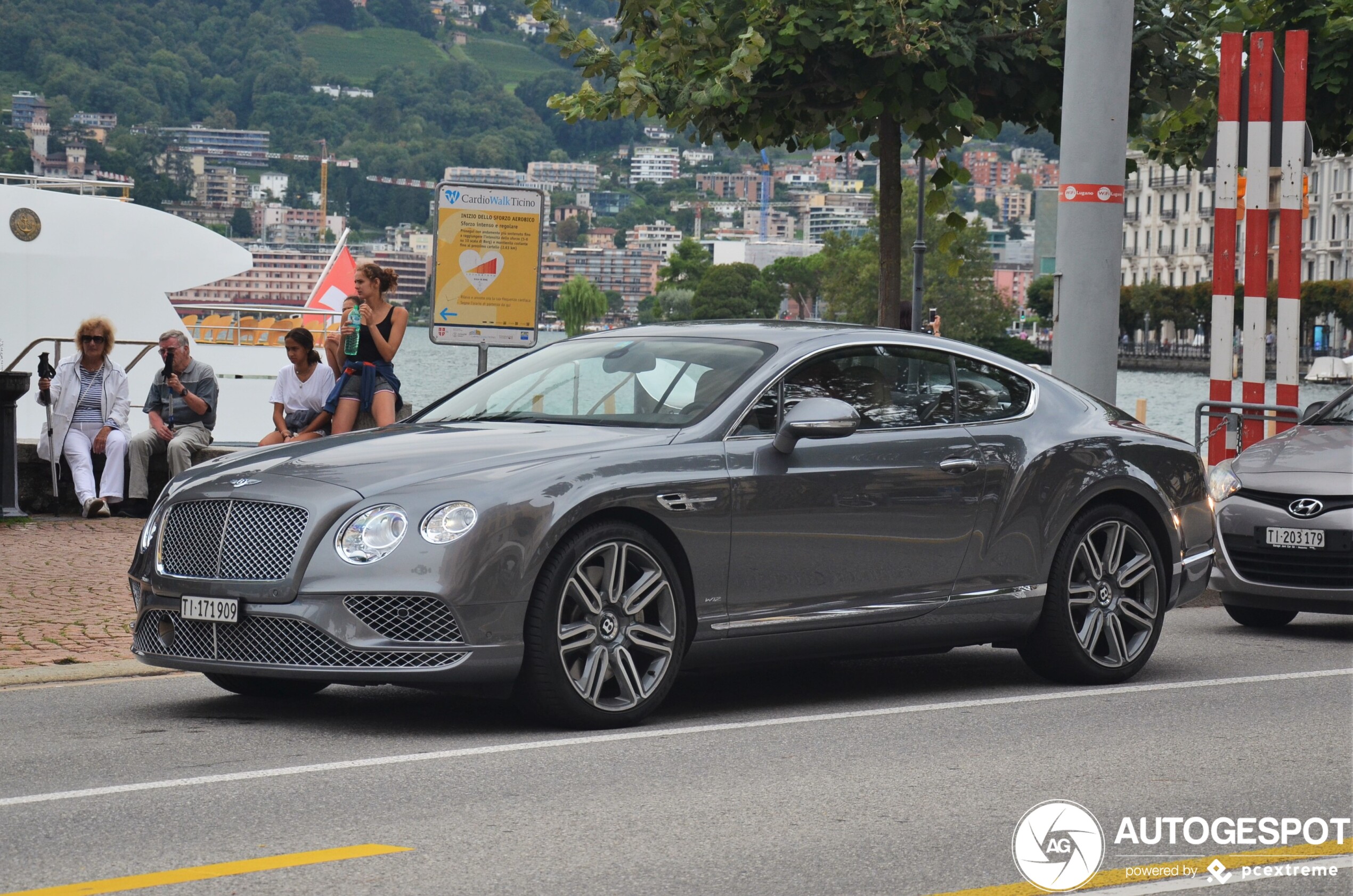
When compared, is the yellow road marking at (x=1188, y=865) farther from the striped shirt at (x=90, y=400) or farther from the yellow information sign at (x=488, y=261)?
the striped shirt at (x=90, y=400)

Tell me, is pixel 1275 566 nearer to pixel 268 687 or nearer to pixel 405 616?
pixel 268 687

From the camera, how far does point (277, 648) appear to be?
6.86 m

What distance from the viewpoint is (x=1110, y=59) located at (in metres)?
13.2

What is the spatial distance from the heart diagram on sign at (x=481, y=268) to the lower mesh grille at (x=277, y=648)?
24.0 ft

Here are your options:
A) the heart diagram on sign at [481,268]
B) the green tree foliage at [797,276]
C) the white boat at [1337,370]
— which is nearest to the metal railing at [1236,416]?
the white boat at [1337,370]

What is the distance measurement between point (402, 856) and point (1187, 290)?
151194mm

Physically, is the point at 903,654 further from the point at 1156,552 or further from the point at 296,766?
the point at 296,766

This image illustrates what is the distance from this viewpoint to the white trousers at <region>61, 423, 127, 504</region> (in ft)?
51.9

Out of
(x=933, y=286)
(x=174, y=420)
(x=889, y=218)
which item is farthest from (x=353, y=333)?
(x=933, y=286)

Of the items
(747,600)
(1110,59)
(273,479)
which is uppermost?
(1110,59)

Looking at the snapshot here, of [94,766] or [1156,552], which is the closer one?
[94,766]

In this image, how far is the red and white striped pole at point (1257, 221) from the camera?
1378cm

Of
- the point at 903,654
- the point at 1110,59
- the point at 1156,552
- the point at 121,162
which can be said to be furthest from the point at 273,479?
the point at 121,162

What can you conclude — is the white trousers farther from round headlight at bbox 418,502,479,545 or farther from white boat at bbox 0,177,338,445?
white boat at bbox 0,177,338,445
